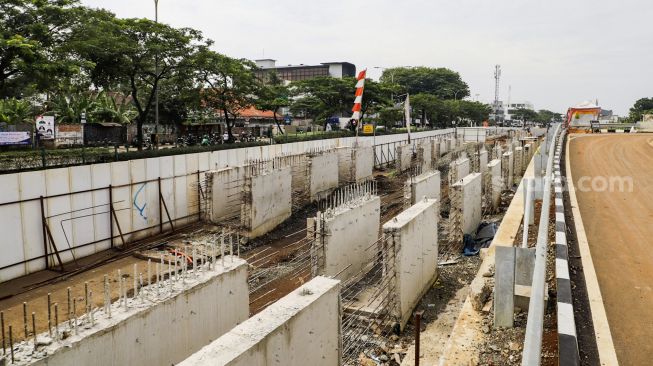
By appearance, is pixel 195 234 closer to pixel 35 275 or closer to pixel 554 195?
pixel 35 275

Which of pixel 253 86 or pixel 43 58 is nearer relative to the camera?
pixel 43 58

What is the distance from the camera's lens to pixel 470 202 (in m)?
14.8

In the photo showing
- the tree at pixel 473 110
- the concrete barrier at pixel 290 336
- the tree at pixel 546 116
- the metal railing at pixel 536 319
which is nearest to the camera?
the metal railing at pixel 536 319

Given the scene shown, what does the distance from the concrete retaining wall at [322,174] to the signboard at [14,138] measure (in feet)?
35.8

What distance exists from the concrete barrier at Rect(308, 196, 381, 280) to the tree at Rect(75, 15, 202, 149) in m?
13.9

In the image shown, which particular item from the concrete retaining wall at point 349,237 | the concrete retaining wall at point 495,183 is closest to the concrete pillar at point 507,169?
the concrete retaining wall at point 495,183

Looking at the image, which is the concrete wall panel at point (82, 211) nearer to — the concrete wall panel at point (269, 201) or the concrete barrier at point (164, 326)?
the concrete wall panel at point (269, 201)

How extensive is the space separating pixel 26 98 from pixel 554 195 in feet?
149

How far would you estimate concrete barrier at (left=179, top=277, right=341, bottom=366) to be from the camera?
4430 millimetres

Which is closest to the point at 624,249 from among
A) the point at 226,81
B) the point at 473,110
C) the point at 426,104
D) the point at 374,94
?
the point at 226,81

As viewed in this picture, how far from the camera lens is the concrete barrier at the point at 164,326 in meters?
5.03

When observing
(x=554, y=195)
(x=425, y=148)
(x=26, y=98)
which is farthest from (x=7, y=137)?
(x=26, y=98)

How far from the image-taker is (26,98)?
142 feet

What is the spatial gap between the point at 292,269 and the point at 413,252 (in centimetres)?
412
